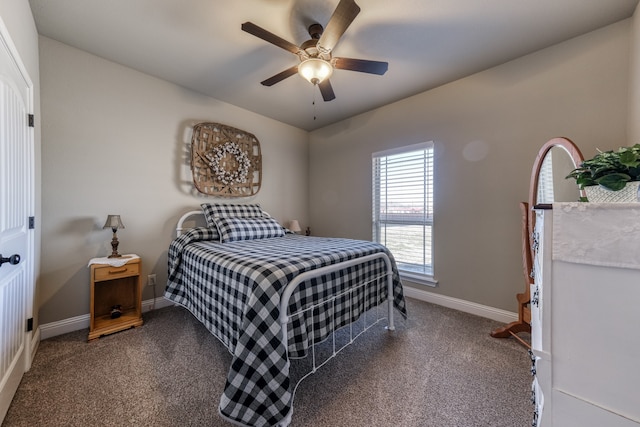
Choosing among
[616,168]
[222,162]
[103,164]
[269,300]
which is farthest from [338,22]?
[103,164]

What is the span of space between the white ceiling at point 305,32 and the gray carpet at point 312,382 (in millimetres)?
2530

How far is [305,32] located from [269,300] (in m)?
2.02

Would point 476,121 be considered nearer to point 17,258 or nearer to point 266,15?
point 266,15

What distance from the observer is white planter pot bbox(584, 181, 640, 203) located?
81cm

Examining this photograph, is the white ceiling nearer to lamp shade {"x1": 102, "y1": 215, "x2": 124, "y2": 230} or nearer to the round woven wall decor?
the round woven wall decor

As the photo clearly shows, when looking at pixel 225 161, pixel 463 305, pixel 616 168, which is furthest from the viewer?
pixel 225 161

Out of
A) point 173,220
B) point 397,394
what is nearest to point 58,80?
point 173,220

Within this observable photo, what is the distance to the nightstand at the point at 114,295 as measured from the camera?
6.76 feet

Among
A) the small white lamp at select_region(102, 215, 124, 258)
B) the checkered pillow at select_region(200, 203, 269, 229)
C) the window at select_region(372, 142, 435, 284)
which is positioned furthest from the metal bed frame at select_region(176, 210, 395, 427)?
the small white lamp at select_region(102, 215, 124, 258)

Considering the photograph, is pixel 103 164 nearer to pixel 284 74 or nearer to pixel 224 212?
pixel 224 212

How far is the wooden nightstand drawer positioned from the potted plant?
3056 millimetres

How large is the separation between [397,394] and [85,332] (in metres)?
2.67

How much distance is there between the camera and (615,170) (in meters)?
0.83

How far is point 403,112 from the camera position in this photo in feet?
9.94
